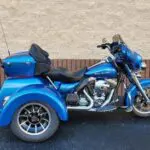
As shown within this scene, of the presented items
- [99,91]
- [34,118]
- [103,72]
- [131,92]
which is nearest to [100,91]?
[99,91]

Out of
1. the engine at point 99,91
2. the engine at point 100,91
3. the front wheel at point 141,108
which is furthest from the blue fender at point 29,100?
the front wheel at point 141,108

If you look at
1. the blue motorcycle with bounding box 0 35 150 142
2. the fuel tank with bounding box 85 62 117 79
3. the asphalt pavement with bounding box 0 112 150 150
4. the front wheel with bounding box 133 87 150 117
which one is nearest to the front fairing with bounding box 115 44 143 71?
the blue motorcycle with bounding box 0 35 150 142

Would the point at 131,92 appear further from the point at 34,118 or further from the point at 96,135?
the point at 34,118

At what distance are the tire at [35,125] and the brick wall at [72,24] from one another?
2.69m

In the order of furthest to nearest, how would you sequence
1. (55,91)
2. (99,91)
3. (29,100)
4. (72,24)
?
(72,24)
(99,91)
(55,91)
(29,100)

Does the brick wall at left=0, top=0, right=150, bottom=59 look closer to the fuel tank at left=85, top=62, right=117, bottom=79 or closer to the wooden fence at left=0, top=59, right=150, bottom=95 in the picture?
the wooden fence at left=0, top=59, right=150, bottom=95

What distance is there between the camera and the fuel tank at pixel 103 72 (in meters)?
5.92

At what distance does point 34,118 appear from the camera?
5.47 meters

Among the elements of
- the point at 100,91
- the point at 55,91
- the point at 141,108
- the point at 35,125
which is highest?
the point at 55,91

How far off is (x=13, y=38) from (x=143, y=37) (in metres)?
2.24

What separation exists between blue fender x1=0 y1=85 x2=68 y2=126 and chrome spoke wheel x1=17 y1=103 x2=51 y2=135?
0.09 metres

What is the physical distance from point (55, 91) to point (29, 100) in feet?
1.27

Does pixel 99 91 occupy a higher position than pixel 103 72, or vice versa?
pixel 103 72

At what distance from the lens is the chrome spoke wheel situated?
542 cm
